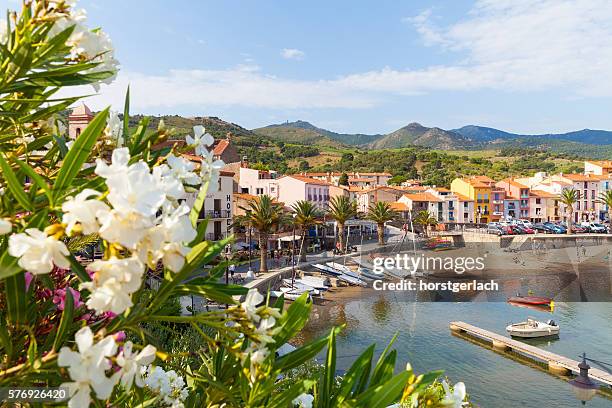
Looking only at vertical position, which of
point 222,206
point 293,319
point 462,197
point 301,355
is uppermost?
point 293,319

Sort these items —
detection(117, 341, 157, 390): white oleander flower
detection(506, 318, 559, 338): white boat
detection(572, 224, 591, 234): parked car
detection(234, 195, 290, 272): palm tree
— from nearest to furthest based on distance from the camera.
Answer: detection(117, 341, 157, 390): white oleander flower
detection(506, 318, 559, 338): white boat
detection(234, 195, 290, 272): palm tree
detection(572, 224, 591, 234): parked car

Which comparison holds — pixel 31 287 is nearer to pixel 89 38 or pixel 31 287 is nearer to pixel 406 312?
pixel 89 38

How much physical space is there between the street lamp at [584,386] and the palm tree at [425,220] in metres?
34.4

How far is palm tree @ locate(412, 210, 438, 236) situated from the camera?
4876 centimetres

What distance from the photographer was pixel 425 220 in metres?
48.6

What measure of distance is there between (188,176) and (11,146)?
30.7 inches

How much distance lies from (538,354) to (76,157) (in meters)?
19.2

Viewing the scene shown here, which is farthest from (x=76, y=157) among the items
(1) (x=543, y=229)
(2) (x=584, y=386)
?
(1) (x=543, y=229)

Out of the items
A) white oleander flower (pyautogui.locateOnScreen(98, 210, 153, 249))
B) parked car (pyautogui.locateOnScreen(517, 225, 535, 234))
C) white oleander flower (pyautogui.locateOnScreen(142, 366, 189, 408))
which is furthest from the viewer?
parked car (pyautogui.locateOnScreen(517, 225, 535, 234))

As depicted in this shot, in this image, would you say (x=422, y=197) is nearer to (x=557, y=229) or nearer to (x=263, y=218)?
(x=557, y=229)

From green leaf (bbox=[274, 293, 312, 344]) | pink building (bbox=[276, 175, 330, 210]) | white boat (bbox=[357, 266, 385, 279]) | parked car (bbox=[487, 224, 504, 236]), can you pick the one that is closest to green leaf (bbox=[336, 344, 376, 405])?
green leaf (bbox=[274, 293, 312, 344])

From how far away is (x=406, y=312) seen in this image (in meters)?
25.0

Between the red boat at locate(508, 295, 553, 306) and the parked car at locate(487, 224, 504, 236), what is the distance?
19.4 m

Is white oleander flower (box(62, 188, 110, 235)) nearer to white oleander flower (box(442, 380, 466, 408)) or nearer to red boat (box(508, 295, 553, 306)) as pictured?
white oleander flower (box(442, 380, 466, 408))
